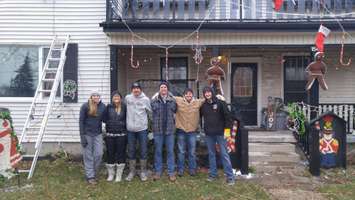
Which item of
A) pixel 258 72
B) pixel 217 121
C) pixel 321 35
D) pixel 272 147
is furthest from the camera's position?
pixel 258 72

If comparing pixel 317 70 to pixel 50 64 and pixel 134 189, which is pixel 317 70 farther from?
pixel 50 64

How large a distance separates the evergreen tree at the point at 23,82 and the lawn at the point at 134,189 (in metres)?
→ 2.85

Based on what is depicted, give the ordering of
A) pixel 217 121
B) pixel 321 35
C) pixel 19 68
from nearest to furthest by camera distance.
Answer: pixel 217 121
pixel 321 35
pixel 19 68

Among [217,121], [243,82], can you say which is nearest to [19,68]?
[217,121]

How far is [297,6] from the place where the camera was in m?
12.0

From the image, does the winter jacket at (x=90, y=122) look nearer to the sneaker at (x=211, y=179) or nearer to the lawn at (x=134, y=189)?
the lawn at (x=134, y=189)

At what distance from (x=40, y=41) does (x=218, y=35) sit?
4.35 m

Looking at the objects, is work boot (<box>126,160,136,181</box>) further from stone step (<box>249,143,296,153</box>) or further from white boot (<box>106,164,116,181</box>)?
stone step (<box>249,143,296,153</box>)

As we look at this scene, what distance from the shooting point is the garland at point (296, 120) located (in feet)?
36.1

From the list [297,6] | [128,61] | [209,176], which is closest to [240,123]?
[209,176]

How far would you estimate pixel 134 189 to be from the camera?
838cm

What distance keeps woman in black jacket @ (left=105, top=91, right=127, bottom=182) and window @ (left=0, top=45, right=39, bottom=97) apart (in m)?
3.52

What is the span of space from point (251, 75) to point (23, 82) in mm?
6547

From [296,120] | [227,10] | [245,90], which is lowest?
[296,120]
